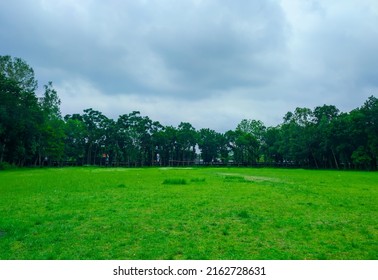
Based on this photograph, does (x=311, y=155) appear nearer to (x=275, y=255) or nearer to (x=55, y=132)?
(x=55, y=132)

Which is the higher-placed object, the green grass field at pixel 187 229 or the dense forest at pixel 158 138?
the dense forest at pixel 158 138

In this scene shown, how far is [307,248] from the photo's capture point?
26.3 ft

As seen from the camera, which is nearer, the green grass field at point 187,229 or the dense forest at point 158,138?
the green grass field at point 187,229

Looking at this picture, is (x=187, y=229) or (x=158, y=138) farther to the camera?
(x=158, y=138)

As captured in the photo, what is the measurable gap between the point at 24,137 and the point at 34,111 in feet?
30.1

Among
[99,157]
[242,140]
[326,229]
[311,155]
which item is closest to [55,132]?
[99,157]

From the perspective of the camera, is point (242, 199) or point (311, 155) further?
point (311, 155)

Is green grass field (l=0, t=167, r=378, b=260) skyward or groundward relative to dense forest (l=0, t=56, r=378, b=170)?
groundward

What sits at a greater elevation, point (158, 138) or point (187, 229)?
point (158, 138)

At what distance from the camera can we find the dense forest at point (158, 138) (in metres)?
64.4

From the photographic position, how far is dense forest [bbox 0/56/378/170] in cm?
6444

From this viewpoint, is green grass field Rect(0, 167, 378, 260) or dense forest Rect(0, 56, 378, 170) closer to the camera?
green grass field Rect(0, 167, 378, 260)

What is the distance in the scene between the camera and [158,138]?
119 metres

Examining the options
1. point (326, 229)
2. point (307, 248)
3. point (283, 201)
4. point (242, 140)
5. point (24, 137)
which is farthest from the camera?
point (242, 140)
